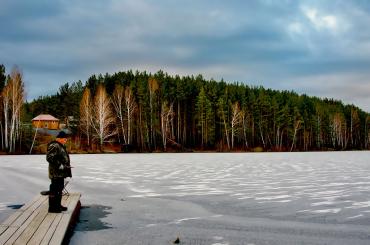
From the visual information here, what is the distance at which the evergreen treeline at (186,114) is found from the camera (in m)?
77.0

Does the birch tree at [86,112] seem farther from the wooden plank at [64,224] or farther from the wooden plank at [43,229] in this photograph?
the wooden plank at [43,229]

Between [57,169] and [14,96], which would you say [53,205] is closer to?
[57,169]

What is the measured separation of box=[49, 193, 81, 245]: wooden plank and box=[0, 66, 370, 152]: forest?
5461 cm

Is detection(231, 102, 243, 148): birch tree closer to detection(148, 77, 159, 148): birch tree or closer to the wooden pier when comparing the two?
detection(148, 77, 159, 148): birch tree

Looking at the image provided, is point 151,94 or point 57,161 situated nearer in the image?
point 57,161

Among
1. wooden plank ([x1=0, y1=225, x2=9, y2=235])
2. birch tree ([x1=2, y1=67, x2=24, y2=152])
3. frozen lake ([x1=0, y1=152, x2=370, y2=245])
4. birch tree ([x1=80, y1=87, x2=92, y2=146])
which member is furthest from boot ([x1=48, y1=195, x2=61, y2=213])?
birch tree ([x1=80, y1=87, x2=92, y2=146])

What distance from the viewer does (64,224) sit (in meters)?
7.57

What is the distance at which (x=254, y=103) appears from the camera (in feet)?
322

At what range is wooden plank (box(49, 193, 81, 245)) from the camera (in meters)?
6.39

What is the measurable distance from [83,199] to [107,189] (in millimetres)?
2434

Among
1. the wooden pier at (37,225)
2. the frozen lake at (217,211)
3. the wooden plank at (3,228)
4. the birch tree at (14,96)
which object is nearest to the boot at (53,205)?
the wooden pier at (37,225)

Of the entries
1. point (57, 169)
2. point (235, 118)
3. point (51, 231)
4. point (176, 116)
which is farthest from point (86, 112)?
point (51, 231)

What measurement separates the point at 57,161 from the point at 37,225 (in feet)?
6.31

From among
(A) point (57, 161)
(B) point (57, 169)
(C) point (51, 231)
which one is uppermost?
(A) point (57, 161)
